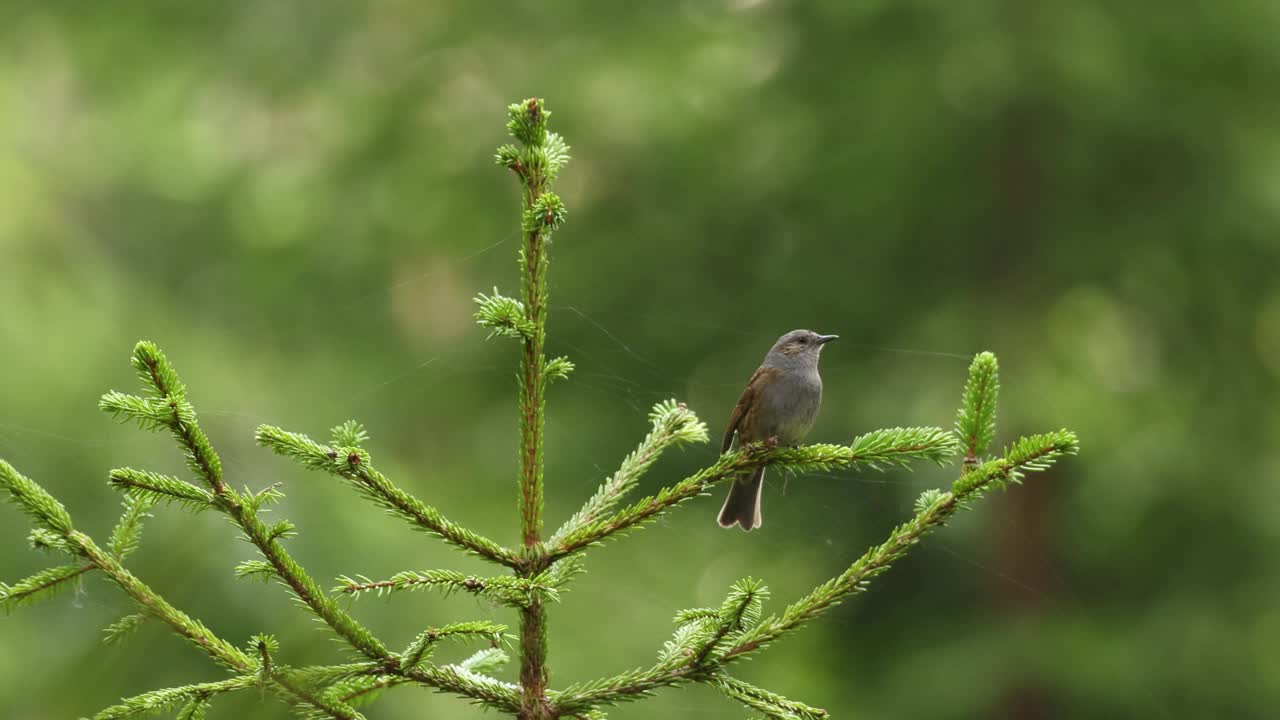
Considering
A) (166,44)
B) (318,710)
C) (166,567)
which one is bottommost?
(318,710)

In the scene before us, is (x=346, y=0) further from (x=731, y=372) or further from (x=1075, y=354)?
(x=1075, y=354)

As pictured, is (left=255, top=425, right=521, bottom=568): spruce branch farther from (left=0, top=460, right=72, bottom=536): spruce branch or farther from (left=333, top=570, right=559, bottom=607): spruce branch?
(left=0, top=460, right=72, bottom=536): spruce branch

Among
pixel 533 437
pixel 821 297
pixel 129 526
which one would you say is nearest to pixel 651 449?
pixel 533 437

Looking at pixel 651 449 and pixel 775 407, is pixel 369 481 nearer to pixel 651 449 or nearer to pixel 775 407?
pixel 651 449

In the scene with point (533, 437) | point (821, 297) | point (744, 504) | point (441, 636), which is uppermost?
point (821, 297)

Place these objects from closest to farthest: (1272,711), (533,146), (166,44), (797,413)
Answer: (533,146) < (797,413) < (1272,711) < (166,44)

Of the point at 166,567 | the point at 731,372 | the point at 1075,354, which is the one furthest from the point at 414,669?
the point at 1075,354

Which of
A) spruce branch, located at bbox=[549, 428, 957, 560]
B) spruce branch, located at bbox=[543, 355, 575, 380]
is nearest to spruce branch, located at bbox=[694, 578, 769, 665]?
spruce branch, located at bbox=[549, 428, 957, 560]
